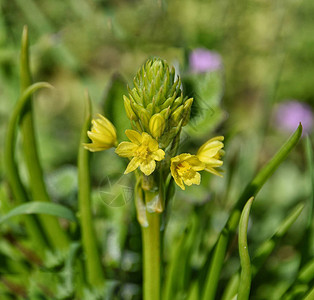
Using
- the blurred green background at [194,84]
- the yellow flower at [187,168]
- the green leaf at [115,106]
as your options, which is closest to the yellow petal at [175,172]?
the yellow flower at [187,168]

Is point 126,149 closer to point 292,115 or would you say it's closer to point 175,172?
point 175,172

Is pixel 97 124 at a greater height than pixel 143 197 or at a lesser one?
greater

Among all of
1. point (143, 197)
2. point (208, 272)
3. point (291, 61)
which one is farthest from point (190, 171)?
point (291, 61)

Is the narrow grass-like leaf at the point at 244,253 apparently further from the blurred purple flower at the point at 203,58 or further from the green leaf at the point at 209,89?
the blurred purple flower at the point at 203,58

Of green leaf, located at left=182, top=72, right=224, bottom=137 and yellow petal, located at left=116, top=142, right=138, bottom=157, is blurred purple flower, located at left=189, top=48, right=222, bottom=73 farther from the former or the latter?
yellow petal, located at left=116, top=142, right=138, bottom=157

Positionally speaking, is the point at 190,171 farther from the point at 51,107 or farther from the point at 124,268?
the point at 51,107

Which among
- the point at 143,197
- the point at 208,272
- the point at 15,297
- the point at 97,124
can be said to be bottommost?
the point at 15,297

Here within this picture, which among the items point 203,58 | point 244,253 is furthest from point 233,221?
point 203,58
